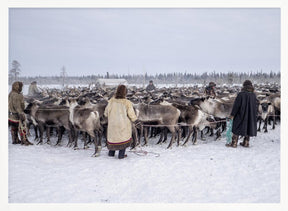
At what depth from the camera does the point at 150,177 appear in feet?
14.3

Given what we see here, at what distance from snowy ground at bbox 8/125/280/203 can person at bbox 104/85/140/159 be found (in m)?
0.46

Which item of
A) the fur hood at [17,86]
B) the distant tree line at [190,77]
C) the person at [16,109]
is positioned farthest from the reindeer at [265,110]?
the fur hood at [17,86]

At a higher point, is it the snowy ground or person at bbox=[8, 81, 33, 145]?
person at bbox=[8, 81, 33, 145]

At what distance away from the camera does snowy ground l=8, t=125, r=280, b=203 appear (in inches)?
149

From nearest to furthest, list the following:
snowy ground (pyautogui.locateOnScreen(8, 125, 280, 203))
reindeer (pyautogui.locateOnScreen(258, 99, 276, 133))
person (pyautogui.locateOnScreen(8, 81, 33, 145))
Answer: snowy ground (pyautogui.locateOnScreen(8, 125, 280, 203)) < person (pyautogui.locateOnScreen(8, 81, 33, 145)) < reindeer (pyautogui.locateOnScreen(258, 99, 276, 133))

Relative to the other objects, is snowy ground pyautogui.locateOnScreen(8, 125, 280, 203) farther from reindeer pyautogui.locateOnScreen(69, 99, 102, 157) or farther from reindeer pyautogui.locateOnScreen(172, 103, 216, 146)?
reindeer pyautogui.locateOnScreen(172, 103, 216, 146)

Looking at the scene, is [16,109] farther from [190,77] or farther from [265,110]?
[190,77]

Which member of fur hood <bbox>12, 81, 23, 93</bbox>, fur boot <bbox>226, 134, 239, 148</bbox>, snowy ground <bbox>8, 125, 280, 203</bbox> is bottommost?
snowy ground <bbox>8, 125, 280, 203</bbox>

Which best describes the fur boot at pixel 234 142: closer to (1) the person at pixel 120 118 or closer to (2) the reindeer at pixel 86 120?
(1) the person at pixel 120 118

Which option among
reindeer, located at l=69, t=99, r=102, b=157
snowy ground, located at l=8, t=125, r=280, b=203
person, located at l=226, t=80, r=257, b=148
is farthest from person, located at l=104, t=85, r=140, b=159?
person, located at l=226, t=80, r=257, b=148

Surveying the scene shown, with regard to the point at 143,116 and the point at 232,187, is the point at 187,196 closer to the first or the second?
the point at 232,187

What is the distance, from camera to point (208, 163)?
4965 mm

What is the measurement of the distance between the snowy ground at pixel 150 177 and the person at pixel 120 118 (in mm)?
457

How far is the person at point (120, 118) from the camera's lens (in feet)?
17.1
